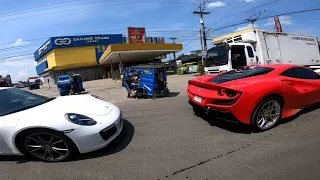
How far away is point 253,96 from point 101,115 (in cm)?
263

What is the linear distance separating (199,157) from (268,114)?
185 cm

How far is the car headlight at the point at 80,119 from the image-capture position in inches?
166

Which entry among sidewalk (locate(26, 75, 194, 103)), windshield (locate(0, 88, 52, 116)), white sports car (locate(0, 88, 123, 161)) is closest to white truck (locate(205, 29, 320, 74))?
sidewalk (locate(26, 75, 194, 103))

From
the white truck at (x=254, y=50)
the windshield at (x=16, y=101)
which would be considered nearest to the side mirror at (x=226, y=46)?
the white truck at (x=254, y=50)

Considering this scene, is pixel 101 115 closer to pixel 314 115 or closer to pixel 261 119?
pixel 261 119

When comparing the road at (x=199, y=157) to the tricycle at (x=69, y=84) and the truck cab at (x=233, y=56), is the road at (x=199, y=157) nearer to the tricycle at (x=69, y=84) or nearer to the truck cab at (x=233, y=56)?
the truck cab at (x=233, y=56)

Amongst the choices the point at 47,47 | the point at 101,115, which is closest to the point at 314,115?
the point at 101,115

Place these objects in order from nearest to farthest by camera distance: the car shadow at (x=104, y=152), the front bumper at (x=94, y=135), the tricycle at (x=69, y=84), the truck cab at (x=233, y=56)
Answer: the front bumper at (x=94, y=135), the car shadow at (x=104, y=152), the truck cab at (x=233, y=56), the tricycle at (x=69, y=84)

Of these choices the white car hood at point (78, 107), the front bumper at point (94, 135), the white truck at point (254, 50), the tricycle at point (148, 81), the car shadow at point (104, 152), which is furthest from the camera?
the white truck at point (254, 50)

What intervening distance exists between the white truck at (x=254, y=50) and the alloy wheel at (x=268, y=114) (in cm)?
835

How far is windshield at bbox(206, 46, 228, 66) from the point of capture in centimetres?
1362

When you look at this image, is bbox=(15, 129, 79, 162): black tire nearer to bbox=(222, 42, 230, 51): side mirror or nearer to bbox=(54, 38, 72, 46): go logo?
bbox=(222, 42, 230, 51): side mirror

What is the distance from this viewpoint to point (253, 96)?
473 centimetres

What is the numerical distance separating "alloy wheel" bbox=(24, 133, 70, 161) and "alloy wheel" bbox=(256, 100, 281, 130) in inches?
132
